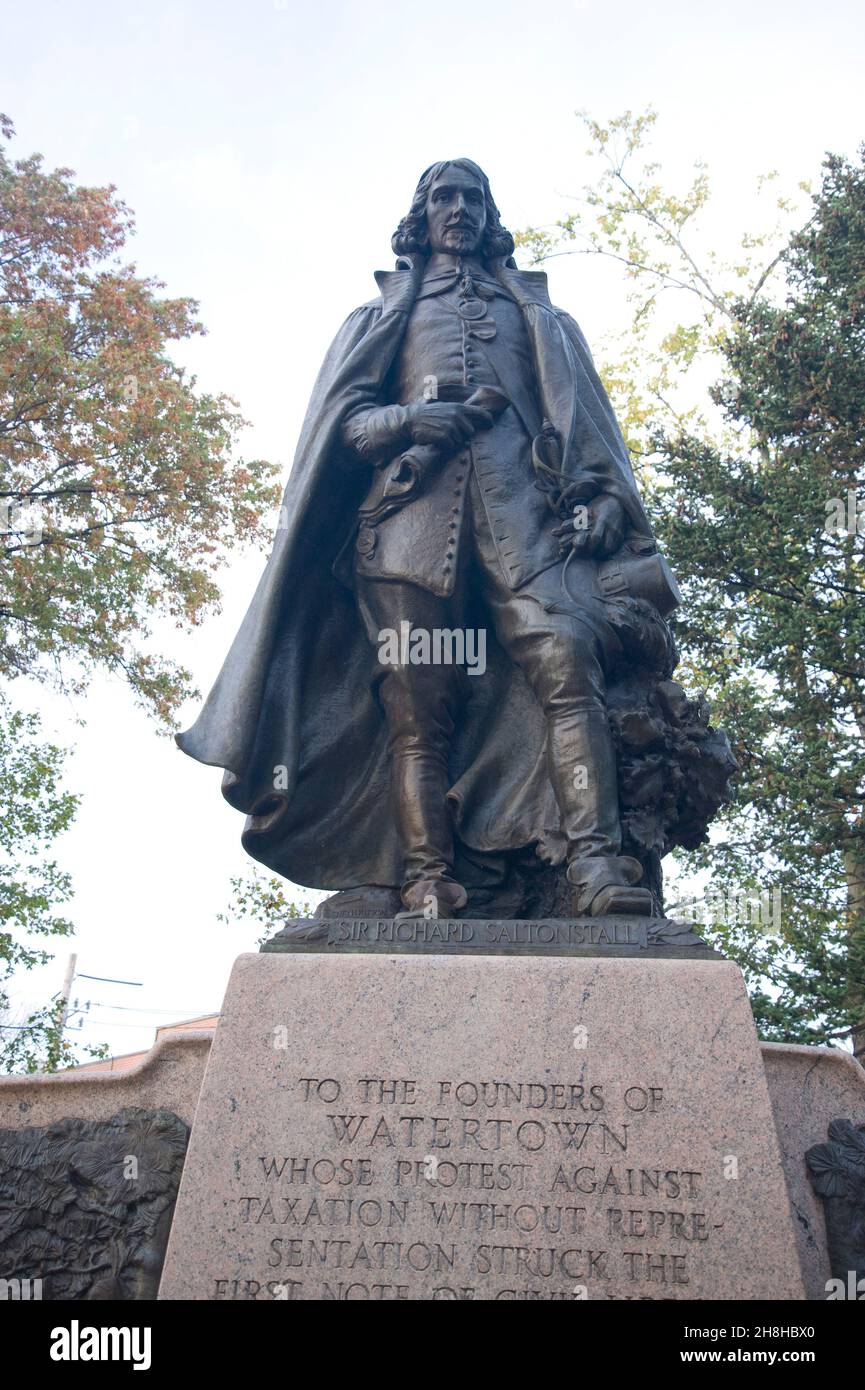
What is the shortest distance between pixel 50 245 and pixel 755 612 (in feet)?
36.0

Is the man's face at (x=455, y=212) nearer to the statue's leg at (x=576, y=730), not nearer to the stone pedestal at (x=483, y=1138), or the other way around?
the statue's leg at (x=576, y=730)

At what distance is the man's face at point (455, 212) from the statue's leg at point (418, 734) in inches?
73.7

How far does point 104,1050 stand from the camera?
1611cm

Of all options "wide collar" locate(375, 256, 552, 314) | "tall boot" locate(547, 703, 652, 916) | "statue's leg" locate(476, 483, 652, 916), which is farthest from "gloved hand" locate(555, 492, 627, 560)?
"wide collar" locate(375, 256, 552, 314)

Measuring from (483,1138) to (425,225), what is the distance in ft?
14.6

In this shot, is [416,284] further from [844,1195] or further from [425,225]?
[844,1195]

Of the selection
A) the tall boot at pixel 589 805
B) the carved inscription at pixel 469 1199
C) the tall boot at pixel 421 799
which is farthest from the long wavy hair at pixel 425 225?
the carved inscription at pixel 469 1199

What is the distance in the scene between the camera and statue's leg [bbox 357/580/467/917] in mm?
5297

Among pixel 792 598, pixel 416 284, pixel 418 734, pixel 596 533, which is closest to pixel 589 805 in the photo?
pixel 418 734

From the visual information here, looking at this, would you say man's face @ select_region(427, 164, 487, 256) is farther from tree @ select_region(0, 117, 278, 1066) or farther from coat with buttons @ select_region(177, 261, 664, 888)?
tree @ select_region(0, 117, 278, 1066)

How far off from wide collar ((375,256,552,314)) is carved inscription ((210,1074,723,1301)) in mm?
3729

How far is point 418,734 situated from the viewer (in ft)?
18.1

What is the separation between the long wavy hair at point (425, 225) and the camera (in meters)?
6.59
